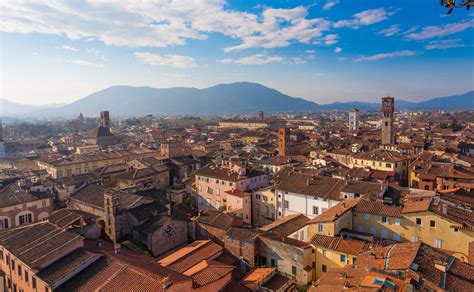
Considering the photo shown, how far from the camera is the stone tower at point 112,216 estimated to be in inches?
1325

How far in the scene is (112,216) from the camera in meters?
33.7

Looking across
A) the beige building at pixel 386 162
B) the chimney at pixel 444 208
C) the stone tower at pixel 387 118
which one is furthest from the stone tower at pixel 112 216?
the stone tower at pixel 387 118

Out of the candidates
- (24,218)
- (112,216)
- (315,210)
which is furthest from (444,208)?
(24,218)

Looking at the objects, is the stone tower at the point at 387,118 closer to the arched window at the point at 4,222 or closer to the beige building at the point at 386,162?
the beige building at the point at 386,162

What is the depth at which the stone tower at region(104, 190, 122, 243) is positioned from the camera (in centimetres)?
3366

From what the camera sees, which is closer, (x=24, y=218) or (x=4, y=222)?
(x=4, y=222)

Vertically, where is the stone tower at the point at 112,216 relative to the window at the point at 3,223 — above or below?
above

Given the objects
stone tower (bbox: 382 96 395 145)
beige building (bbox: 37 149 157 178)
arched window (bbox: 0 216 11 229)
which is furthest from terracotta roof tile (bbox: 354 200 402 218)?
beige building (bbox: 37 149 157 178)

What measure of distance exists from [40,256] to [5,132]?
21150 cm

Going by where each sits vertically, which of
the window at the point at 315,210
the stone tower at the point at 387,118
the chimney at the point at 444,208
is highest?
the stone tower at the point at 387,118

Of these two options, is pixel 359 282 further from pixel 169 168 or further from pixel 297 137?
pixel 297 137

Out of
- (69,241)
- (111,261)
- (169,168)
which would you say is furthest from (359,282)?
(169,168)

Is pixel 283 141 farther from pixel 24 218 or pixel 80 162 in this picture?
pixel 24 218

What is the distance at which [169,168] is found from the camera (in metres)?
61.5
